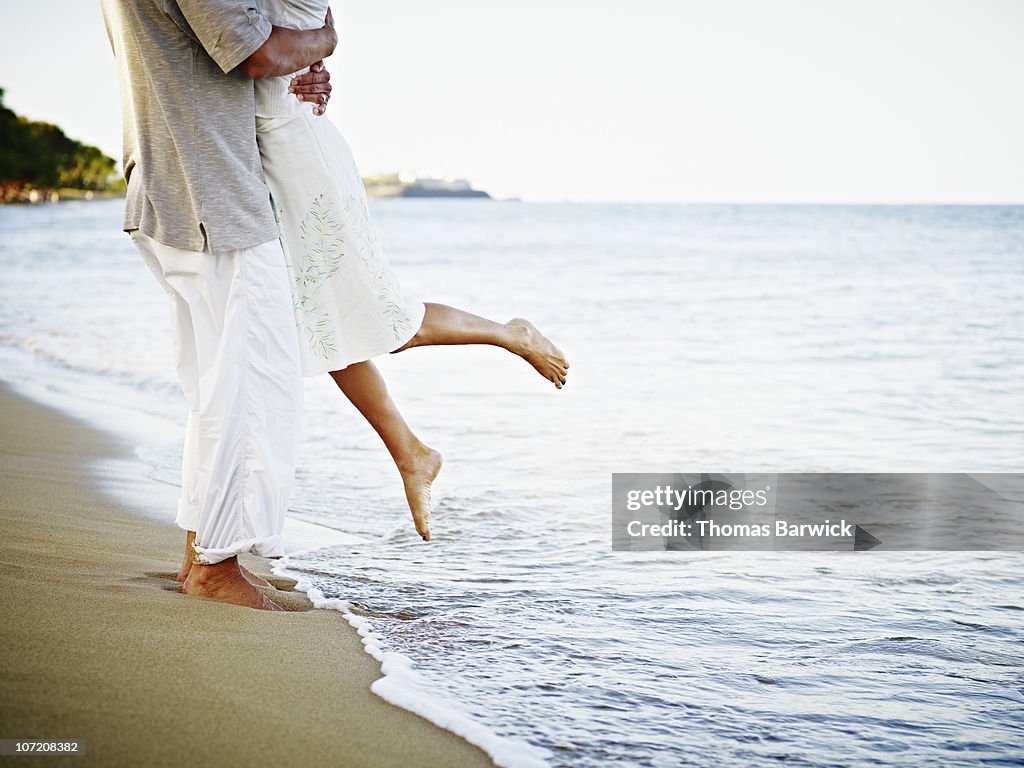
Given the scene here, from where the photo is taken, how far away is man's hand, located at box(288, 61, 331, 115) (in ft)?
7.92

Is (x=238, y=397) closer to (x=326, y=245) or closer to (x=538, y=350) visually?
(x=326, y=245)

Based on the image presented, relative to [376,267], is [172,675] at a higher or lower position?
lower

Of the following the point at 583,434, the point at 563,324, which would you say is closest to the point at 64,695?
the point at 583,434

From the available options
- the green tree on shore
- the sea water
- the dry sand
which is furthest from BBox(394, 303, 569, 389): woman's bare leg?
the green tree on shore

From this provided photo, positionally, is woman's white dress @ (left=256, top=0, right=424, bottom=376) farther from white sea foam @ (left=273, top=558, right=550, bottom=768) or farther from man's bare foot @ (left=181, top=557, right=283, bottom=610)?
white sea foam @ (left=273, top=558, right=550, bottom=768)

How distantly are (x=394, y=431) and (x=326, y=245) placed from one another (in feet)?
1.97

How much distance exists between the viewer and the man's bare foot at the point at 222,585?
239 cm

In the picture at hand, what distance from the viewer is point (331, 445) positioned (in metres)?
5.15

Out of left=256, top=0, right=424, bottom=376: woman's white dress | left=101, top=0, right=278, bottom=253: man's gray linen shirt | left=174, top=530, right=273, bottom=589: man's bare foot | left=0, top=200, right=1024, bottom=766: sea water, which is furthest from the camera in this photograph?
left=174, top=530, right=273, bottom=589: man's bare foot

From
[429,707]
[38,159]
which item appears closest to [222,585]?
[429,707]

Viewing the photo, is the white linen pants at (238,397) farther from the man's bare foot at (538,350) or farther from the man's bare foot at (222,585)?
the man's bare foot at (538,350)

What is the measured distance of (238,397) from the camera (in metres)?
2.29

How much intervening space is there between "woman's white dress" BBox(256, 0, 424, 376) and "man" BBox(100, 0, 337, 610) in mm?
83

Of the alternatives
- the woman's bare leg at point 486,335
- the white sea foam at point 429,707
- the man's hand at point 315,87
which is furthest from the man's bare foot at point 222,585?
the man's hand at point 315,87
